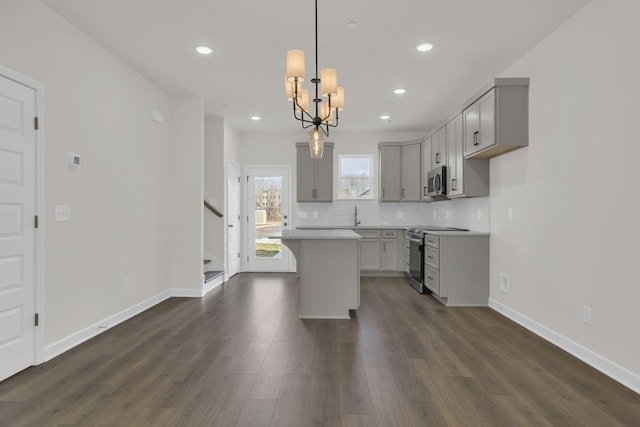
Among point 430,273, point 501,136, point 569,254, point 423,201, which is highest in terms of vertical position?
point 501,136

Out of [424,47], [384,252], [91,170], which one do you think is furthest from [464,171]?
[91,170]

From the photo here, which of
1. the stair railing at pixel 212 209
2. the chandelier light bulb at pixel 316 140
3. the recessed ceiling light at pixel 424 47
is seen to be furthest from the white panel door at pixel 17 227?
the recessed ceiling light at pixel 424 47

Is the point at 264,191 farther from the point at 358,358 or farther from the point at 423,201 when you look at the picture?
the point at 358,358

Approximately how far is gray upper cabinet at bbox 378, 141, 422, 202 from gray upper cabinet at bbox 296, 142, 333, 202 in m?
0.98

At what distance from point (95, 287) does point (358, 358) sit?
A: 8.40 ft

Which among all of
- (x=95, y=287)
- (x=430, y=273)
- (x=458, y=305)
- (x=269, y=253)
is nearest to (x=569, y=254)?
(x=458, y=305)

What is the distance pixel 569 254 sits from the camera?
311 cm

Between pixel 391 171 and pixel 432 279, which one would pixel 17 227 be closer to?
pixel 432 279

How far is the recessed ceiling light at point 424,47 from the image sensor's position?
356 centimetres

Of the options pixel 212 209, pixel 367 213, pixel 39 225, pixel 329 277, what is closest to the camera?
pixel 39 225

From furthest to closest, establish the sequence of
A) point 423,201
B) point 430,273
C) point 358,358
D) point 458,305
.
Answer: point 423,201, point 430,273, point 458,305, point 358,358

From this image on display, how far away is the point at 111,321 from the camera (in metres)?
3.75

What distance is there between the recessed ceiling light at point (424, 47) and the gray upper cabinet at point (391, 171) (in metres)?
3.24

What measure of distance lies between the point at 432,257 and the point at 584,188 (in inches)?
90.1
